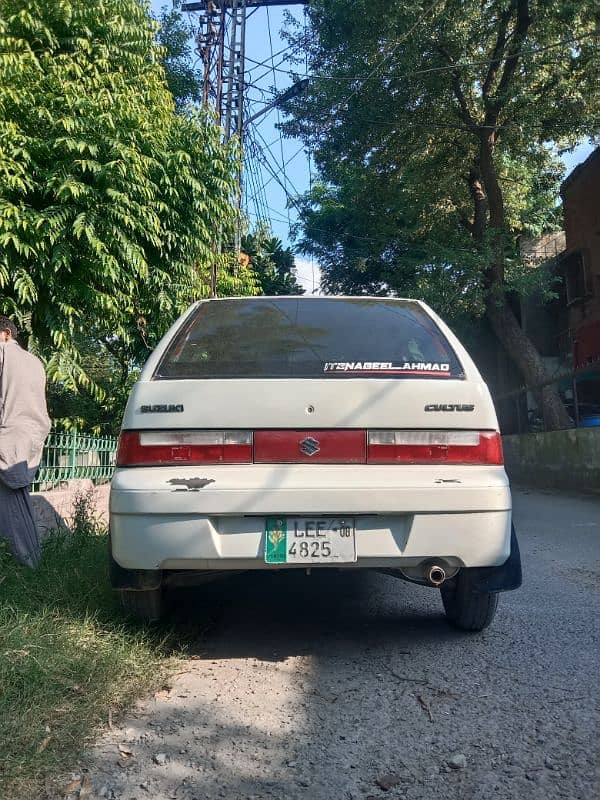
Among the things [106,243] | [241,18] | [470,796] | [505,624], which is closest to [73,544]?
[106,243]

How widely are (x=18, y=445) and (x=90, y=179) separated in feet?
9.99

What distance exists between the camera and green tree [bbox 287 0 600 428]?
14.7 m

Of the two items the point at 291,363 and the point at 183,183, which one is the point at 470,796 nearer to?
the point at 291,363

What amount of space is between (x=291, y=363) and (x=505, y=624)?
1840 mm

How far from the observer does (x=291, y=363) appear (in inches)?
138

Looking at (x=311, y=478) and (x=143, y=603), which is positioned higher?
(x=311, y=478)

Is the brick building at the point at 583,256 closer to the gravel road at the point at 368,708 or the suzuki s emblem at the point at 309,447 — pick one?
the gravel road at the point at 368,708

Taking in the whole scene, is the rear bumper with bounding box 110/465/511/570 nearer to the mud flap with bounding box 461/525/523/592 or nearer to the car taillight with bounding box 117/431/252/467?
the car taillight with bounding box 117/431/252/467

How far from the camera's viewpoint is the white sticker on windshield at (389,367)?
3408 mm

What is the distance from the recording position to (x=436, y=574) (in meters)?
3.25

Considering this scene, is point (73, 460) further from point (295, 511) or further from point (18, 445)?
point (295, 511)

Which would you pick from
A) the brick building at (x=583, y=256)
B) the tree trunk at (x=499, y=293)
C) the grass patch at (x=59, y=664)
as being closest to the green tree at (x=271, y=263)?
the tree trunk at (x=499, y=293)

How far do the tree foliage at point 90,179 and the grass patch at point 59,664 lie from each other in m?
2.93

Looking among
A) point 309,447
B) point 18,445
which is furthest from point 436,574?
point 18,445
